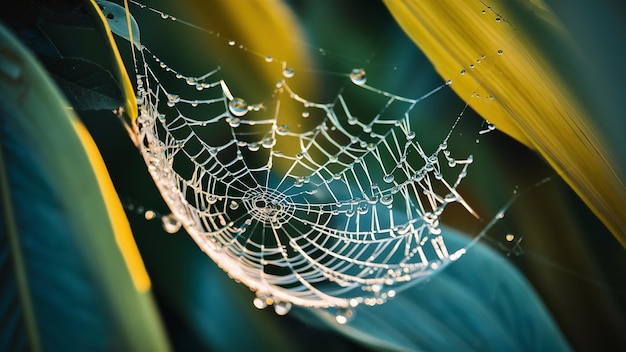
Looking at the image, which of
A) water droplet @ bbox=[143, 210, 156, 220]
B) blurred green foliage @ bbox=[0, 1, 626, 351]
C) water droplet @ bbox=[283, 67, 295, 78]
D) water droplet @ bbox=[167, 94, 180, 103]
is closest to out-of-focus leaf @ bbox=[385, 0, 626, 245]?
blurred green foliage @ bbox=[0, 1, 626, 351]

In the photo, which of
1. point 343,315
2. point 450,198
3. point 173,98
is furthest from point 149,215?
point 450,198

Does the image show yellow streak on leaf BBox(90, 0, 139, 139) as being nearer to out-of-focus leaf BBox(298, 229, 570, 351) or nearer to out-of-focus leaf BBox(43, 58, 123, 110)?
out-of-focus leaf BBox(43, 58, 123, 110)

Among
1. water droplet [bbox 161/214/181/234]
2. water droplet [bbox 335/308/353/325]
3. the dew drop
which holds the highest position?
water droplet [bbox 161/214/181/234]

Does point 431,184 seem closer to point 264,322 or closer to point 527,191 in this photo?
point 527,191

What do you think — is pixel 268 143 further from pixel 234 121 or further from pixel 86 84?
pixel 86 84

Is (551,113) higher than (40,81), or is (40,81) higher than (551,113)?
(551,113)

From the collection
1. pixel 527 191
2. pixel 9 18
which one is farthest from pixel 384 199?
pixel 9 18

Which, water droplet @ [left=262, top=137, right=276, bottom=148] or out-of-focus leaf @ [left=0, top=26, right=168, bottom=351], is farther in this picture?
water droplet @ [left=262, top=137, right=276, bottom=148]
